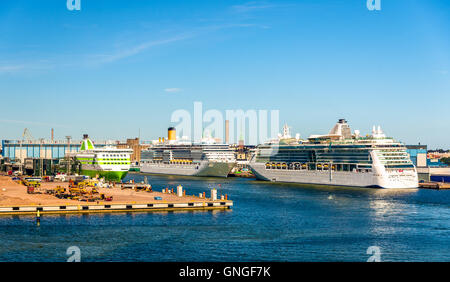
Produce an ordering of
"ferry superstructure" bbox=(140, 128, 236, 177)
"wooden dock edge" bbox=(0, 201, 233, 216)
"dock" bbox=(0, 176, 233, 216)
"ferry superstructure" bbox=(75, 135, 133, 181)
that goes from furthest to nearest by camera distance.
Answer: "ferry superstructure" bbox=(140, 128, 236, 177)
"ferry superstructure" bbox=(75, 135, 133, 181)
"dock" bbox=(0, 176, 233, 216)
"wooden dock edge" bbox=(0, 201, 233, 216)

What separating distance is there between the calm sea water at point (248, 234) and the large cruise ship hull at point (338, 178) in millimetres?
17455

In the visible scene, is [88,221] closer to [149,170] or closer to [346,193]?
[346,193]

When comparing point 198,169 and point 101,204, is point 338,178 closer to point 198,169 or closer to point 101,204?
point 101,204

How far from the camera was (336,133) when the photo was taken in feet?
316

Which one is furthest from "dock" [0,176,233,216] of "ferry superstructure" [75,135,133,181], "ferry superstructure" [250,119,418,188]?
"ferry superstructure" [75,135,133,181]

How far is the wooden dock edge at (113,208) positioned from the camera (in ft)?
167

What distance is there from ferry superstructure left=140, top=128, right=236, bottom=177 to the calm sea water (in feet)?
205

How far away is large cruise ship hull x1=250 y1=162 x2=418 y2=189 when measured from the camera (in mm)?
78306

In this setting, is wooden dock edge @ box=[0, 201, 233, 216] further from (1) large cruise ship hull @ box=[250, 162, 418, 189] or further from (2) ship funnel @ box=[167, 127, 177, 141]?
(2) ship funnel @ box=[167, 127, 177, 141]

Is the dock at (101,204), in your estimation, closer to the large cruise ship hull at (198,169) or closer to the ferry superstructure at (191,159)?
the large cruise ship hull at (198,169)

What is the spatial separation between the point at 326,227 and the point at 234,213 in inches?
455

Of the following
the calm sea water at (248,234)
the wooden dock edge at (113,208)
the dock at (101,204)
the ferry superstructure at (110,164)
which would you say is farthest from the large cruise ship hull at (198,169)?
the wooden dock edge at (113,208)

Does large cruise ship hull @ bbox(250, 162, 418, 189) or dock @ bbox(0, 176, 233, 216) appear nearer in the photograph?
dock @ bbox(0, 176, 233, 216)

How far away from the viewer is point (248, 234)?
41.1 metres
